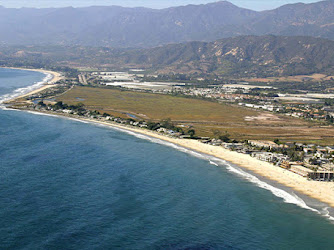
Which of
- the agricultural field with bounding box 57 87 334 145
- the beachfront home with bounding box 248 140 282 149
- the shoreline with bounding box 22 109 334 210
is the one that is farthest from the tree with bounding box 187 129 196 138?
the beachfront home with bounding box 248 140 282 149

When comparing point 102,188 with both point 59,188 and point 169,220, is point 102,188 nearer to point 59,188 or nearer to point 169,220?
point 59,188

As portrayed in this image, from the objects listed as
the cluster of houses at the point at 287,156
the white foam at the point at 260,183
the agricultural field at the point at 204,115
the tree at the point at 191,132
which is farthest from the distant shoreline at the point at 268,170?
the agricultural field at the point at 204,115

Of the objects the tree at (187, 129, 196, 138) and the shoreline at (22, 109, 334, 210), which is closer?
the shoreline at (22, 109, 334, 210)

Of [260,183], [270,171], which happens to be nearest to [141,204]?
[260,183]

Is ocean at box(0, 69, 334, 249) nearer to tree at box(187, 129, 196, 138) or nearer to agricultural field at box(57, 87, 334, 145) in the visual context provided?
tree at box(187, 129, 196, 138)

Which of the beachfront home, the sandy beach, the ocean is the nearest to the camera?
the ocean

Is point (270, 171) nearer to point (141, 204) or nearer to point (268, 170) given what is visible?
point (268, 170)
